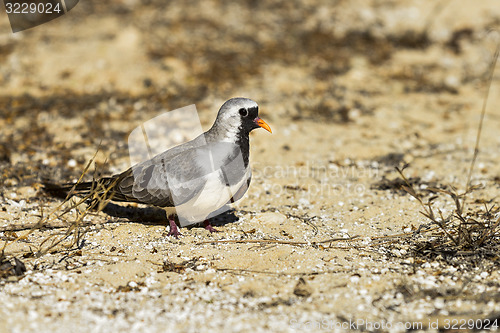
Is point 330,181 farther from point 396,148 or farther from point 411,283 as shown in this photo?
point 411,283

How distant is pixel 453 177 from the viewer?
5.86 metres

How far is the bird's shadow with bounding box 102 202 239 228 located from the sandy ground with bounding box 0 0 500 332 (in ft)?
0.08

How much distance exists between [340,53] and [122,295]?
7437 mm

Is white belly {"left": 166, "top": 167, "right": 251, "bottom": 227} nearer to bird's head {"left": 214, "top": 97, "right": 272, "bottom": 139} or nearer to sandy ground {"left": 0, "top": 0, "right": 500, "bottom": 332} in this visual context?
sandy ground {"left": 0, "top": 0, "right": 500, "bottom": 332}

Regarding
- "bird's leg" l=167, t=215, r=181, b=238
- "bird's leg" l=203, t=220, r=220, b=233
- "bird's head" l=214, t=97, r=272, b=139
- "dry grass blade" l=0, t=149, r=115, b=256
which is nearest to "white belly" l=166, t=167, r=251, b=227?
"bird's leg" l=167, t=215, r=181, b=238

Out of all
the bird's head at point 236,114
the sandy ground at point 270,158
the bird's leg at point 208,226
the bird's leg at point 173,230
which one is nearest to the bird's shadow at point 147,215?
the sandy ground at point 270,158

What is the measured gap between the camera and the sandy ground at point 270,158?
3457 mm

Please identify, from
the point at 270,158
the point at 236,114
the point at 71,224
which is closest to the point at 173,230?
the point at 71,224

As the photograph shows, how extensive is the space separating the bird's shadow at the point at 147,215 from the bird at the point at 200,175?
30cm

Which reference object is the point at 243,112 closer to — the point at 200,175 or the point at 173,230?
the point at 200,175

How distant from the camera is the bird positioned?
13.7ft

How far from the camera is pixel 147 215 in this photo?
5043 mm

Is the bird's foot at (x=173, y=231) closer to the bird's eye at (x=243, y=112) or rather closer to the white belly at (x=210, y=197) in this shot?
the white belly at (x=210, y=197)

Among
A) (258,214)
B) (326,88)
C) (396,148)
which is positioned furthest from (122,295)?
(326,88)
